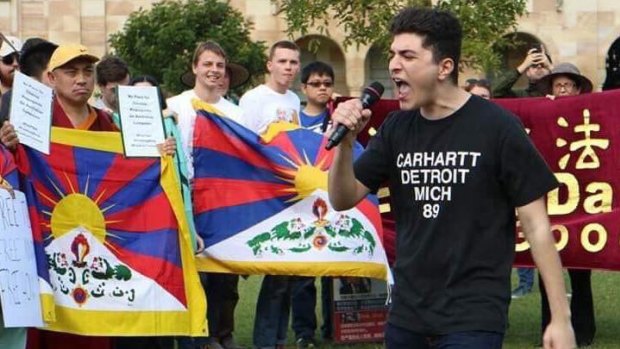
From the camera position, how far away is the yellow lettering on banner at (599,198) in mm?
11070

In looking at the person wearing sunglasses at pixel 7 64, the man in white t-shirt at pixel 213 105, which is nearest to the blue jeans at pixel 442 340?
the person wearing sunglasses at pixel 7 64

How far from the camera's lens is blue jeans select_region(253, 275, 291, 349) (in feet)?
35.3

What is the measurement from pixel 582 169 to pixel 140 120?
3.59 m

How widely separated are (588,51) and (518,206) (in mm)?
35128

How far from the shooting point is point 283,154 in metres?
10.6

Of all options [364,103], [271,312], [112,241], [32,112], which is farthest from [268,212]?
[364,103]

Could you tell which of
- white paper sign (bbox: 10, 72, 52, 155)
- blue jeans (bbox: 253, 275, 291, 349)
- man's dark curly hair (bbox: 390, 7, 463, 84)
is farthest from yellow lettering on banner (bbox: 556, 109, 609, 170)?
man's dark curly hair (bbox: 390, 7, 463, 84)

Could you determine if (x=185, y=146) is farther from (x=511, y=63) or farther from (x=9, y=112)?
(x=511, y=63)

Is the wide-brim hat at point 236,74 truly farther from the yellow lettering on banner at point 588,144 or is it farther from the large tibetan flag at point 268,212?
the yellow lettering on banner at point 588,144

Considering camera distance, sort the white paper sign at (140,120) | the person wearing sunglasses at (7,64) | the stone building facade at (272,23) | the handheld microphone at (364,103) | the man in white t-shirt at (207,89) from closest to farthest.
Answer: the handheld microphone at (364,103), the white paper sign at (140,120), the person wearing sunglasses at (7,64), the man in white t-shirt at (207,89), the stone building facade at (272,23)

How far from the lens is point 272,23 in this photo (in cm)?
4084

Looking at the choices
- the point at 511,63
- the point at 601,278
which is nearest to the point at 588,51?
the point at 511,63

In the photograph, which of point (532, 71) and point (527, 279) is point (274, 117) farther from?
point (527, 279)

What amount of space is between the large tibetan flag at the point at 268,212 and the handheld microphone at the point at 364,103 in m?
4.24
